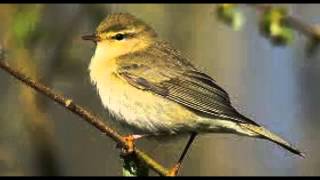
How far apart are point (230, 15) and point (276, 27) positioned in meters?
0.25

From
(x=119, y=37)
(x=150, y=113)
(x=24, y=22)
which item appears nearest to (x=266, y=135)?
(x=150, y=113)

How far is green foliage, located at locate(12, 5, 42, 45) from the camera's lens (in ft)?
14.9

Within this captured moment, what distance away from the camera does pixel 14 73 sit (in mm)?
3594

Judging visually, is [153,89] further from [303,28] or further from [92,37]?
[303,28]

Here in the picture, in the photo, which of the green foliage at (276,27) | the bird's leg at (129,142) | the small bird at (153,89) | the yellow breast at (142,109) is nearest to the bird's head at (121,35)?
the small bird at (153,89)

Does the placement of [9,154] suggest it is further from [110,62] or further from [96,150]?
[96,150]

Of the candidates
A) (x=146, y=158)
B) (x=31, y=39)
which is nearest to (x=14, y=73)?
(x=146, y=158)

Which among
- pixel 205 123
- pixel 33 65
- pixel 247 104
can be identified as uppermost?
pixel 33 65

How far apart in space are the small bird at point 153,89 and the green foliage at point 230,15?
0.71 metres

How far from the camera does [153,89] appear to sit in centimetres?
516

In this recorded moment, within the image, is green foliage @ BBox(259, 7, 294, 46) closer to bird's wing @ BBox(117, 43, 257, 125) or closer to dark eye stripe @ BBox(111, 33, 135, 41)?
bird's wing @ BBox(117, 43, 257, 125)

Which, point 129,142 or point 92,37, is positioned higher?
point 92,37

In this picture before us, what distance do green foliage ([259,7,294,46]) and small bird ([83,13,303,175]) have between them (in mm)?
667

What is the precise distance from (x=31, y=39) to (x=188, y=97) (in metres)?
1.02
